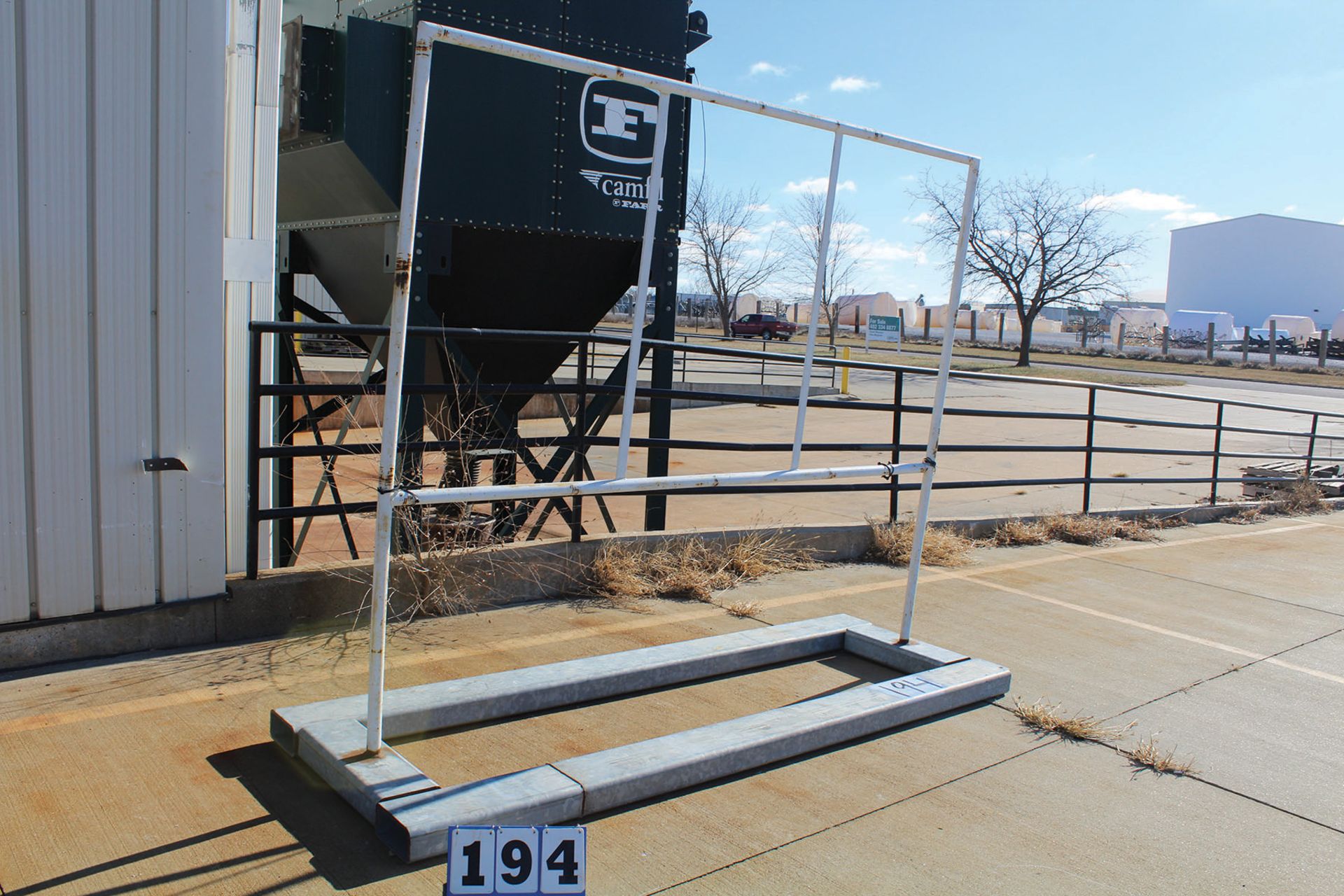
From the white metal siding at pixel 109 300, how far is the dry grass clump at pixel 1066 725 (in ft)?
12.0

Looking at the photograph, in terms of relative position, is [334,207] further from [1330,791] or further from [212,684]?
[1330,791]

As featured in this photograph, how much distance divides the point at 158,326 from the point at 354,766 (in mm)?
2181

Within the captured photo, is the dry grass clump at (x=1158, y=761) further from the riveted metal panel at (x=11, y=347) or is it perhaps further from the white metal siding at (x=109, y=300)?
the riveted metal panel at (x=11, y=347)

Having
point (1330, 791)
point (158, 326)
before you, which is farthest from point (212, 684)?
point (1330, 791)

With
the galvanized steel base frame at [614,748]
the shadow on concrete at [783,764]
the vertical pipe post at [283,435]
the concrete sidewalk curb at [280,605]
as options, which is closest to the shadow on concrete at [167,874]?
the galvanized steel base frame at [614,748]

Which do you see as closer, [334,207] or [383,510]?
[383,510]

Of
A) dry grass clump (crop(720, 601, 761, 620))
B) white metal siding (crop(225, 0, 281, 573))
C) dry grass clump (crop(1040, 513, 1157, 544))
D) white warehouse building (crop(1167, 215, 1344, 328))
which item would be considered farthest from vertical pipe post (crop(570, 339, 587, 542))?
white warehouse building (crop(1167, 215, 1344, 328))

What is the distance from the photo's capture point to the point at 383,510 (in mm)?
3256

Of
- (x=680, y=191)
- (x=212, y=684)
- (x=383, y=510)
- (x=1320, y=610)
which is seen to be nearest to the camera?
(x=383, y=510)

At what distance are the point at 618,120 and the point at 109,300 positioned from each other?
12.4 feet

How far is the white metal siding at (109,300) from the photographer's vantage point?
3998mm

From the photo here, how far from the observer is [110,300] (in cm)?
421

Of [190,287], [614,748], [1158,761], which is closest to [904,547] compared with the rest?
[1158,761]

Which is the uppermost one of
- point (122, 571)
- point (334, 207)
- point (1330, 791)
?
point (334, 207)
